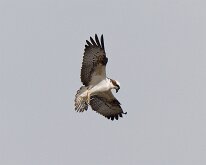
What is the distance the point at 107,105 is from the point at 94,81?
78.8 inches

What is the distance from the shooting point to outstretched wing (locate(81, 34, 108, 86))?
1378 inches

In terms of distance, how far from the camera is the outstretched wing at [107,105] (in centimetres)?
3687

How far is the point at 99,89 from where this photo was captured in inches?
1406

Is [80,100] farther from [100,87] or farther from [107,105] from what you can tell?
[107,105]

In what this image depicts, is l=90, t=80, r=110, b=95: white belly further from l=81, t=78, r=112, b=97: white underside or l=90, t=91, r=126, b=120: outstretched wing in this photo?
l=90, t=91, r=126, b=120: outstretched wing

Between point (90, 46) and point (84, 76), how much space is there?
4.09 ft

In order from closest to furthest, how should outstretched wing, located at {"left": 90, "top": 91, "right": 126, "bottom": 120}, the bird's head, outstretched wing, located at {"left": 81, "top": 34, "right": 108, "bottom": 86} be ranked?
outstretched wing, located at {"left": 81, "top": 34, "right": 108, "bottom": 86}, the bird's head, outstretched wing, located at {"left": 90, "top": 91, "right": 126, "bottom": 120}

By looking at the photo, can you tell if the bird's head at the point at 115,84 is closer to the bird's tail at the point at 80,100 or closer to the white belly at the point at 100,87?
the white belly at the point at 100,87

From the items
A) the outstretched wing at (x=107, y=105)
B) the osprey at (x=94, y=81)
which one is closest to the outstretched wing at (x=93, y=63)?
the osprey at (x=94, y=81)

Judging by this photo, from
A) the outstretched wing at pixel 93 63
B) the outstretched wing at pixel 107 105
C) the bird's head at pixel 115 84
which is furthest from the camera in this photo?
the outstretched wing at pixel 107 105

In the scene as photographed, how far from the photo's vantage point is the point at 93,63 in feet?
116

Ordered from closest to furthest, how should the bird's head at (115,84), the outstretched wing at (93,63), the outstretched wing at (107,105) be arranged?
1. the outstretched wing at (93,63)
2. the bird's head at (115,84)
3. the outstretched wing at (107,105)

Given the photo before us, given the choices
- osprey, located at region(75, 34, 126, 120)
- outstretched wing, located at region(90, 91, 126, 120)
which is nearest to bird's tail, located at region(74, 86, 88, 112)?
osprey, located at region(75, 34, 126, 120)

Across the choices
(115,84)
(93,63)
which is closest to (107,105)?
(115,84)
